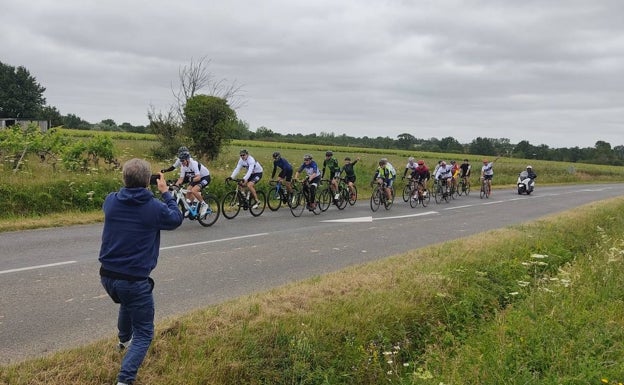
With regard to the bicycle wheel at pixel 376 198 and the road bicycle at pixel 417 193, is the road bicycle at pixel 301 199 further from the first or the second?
the road bicycle at pixel 417 193

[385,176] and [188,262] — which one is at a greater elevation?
[385,176]

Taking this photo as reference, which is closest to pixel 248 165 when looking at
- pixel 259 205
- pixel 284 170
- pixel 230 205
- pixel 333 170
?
pixel 230 205

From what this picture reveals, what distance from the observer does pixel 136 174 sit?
3.76 m

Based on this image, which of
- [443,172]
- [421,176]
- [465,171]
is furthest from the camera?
[465,171]

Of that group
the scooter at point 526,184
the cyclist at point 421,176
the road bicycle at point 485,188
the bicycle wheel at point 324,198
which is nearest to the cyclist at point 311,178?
the bicycle wheel at point 324,198

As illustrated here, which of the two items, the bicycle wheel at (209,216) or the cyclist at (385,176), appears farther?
the cyclist at (385,176)

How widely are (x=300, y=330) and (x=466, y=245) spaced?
18.3ft

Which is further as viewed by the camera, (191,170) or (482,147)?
(482,147)

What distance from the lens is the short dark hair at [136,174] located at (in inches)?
148

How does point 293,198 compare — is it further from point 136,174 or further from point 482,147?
point 482,147

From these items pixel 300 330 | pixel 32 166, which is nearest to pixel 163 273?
pixel 300 330

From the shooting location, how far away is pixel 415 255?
8.73m

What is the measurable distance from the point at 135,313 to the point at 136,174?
110 centimetres

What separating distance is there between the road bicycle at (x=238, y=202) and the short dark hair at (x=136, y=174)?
10134 mm
